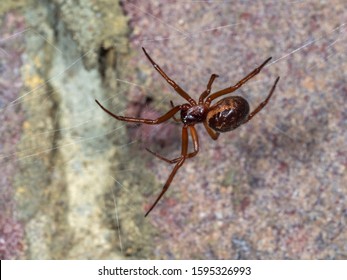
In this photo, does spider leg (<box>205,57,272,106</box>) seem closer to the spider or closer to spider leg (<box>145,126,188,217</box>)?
the spider

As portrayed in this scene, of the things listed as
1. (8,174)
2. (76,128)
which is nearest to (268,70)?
(76,128)

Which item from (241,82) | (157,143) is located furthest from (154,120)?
(241,82)

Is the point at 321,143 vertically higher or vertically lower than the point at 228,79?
lower

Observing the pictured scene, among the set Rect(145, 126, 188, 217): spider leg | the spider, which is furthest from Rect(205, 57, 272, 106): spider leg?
Rect(145, 126, 188, 217): spider leg

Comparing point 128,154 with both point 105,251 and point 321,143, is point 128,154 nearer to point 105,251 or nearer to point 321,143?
point 105,251

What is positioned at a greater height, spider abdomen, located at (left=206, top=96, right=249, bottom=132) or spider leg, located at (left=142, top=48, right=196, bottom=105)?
spider leg, located at (left=142, top=48, right=196, bottom=105)

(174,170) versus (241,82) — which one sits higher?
(241,82)

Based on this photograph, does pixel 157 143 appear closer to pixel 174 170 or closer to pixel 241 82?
pixel 174 170
